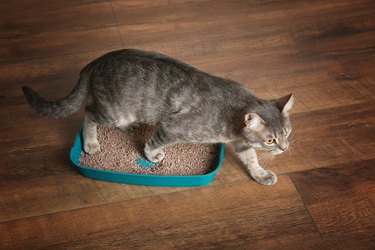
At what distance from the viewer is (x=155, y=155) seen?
1894 millimetres

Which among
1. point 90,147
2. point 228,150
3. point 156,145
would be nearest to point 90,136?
point 90,147

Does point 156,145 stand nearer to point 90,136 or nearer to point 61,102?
point 90,136

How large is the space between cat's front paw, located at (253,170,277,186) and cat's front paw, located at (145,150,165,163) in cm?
39

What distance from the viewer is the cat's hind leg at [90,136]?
186cm

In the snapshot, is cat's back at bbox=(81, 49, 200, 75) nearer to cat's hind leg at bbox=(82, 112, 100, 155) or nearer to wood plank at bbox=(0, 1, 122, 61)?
cat's hind leg at bbox=(82, 112, 100, 155)

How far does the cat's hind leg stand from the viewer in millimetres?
1856

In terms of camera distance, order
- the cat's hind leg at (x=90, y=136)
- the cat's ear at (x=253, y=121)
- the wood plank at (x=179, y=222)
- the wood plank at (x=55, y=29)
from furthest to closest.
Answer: the wood plank at (x=55, y=29), the cat's hind leg at (x=90, y=136), the wood plank at (x=179, y=222), the cat's ear at (x=253, y=121)

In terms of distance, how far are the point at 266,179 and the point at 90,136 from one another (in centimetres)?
73

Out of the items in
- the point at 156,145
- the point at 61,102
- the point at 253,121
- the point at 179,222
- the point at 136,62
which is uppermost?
the point at 136,62

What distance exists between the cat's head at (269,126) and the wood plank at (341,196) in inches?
12.2

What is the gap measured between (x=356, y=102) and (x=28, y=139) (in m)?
1.51

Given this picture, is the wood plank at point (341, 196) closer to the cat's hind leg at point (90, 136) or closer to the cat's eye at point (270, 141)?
the cat's eye at point (270, 141)

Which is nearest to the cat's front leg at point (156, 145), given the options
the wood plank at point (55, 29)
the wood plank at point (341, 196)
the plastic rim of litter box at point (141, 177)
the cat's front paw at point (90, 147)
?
the plastic rim of litter box at point (141, 177)

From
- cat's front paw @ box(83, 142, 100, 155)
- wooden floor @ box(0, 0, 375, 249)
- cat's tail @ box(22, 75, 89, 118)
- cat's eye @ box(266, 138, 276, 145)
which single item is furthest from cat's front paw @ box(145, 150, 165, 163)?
cat's eye @ box(266, 138, 276, 145)
